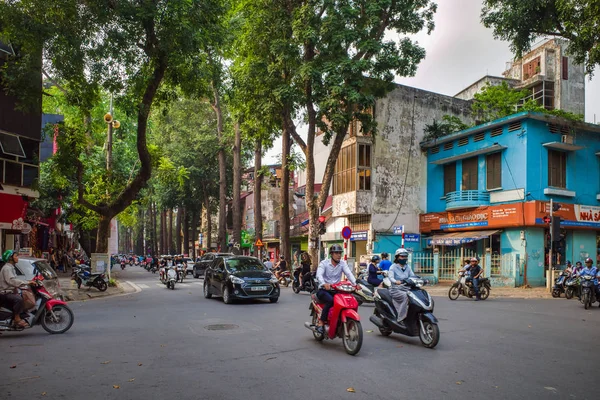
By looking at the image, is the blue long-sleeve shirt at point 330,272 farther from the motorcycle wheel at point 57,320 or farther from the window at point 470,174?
→ the window at point 470,174

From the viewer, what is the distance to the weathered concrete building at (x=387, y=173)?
95.8 feet

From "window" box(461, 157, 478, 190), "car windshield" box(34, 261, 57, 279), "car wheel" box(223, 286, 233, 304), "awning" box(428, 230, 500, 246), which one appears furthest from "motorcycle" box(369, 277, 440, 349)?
"window" box(461, 157, 478, 190)

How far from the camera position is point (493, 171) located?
2578 cm

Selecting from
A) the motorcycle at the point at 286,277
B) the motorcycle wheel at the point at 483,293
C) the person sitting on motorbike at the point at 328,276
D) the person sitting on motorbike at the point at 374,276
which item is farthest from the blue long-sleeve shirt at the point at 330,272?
the motorcycle at the point at 286,277

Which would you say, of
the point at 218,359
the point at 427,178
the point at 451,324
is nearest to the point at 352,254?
the point at 427,178

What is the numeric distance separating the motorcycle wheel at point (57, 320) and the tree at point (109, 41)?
8857 millimetres

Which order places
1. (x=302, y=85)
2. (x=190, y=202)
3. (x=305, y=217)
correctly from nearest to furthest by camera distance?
1. (x=302, y=85)
2. (x=305, y=217)
3. (x=190, y=202)

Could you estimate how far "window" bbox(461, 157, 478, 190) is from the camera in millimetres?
26953

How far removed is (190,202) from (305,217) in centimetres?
1421

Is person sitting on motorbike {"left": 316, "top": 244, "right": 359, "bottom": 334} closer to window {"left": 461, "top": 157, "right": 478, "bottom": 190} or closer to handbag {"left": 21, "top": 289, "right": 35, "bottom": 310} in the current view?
handbag {"left": 21, "top": 289, "right": 35, "bottom": 310}

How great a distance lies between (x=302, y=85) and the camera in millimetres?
23531

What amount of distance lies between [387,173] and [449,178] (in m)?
3.46

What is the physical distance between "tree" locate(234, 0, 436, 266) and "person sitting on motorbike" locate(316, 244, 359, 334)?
557 inches

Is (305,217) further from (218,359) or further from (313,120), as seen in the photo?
(218,359)
